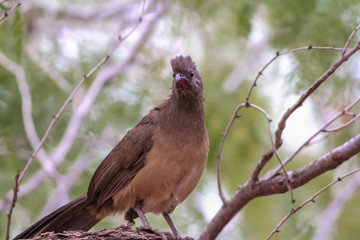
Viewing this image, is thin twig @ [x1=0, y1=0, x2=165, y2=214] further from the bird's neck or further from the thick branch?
the thick branch

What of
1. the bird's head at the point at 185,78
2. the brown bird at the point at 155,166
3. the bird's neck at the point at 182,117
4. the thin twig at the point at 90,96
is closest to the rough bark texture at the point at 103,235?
the brown bird at the point at 155,166

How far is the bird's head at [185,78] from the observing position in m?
4.93

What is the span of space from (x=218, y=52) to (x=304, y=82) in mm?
3617

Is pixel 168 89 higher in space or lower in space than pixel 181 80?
higher

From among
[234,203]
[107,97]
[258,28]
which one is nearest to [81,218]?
[234,203]

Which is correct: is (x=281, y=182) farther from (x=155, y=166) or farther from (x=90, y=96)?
(x=90, y=96)

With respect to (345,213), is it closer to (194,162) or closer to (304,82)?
(304,82)

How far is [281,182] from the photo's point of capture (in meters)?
4.52

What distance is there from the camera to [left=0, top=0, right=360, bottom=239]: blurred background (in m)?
5.64

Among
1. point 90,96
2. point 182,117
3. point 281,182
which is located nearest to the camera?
point 281,182

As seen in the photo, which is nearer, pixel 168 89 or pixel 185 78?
pixel 185 78

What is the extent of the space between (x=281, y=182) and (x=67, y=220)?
191 centimetres

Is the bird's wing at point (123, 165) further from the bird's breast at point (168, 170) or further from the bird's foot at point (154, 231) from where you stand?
the bird's foot at point (154, 231)

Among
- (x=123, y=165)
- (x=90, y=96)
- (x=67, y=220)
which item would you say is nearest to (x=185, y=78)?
(x=123, y=165)
